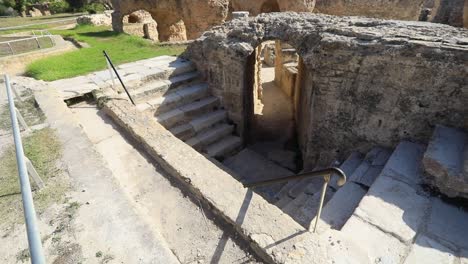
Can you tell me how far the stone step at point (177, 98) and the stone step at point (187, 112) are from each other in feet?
0.38

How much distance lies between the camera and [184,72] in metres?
7.37

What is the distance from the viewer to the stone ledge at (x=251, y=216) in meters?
2.36

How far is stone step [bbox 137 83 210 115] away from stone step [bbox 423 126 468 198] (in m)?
5.07

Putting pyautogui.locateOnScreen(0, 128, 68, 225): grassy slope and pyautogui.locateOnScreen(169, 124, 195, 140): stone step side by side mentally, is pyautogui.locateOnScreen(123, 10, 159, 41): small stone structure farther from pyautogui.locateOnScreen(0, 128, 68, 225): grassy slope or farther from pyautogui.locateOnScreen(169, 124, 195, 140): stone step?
pyautogui.locateOnScreen(0, 128, 68, 225): grassy slope

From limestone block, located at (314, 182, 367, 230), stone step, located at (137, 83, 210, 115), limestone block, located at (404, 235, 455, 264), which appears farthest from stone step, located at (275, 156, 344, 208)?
stone step, located at (137, 83, 210, 115)

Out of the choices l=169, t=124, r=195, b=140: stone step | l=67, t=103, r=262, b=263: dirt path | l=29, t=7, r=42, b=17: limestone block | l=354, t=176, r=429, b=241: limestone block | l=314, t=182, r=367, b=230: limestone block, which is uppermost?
l=29, t=7, r=42, b=17: limestone block

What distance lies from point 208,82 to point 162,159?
4.01m

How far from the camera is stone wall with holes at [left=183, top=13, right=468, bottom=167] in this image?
402 cm

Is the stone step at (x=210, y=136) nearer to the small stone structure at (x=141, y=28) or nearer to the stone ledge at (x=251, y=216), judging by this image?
the stone ledge at (x=251, y=216)

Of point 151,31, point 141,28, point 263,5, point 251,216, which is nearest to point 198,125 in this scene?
point 251,216

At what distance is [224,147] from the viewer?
22.3 ft

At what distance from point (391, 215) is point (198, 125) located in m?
4.49

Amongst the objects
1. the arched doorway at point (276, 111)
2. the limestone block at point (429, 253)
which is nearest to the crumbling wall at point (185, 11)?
the arched doorway at point (276, 111)

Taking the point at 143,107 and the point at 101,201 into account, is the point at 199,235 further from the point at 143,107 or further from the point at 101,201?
the point at 143,107
